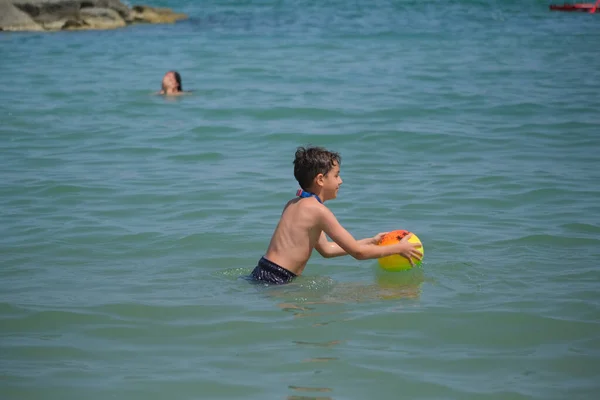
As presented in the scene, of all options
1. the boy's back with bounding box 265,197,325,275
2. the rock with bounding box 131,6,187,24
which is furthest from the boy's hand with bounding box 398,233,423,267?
the rock with bounding box 131,6,187,24

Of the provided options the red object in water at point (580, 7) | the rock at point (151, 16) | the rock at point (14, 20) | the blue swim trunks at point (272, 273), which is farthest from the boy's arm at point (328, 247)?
the rock at point (151, 16)

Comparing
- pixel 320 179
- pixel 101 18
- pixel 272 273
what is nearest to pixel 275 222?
pixel 272 273

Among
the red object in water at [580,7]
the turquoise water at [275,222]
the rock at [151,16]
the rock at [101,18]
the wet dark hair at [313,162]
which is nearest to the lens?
the turquoise water at [275,222]

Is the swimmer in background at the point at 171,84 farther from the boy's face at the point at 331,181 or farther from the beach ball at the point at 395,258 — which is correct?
the boy's face at the point at 331,181

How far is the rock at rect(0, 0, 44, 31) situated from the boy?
25176mm

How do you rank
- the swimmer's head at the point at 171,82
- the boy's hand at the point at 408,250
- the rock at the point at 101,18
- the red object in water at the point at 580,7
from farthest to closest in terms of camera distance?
the red object in water at the point at 580,7 < the rock at the point at 101,18 < the swimmer's head at the point at 171,82 < the boy's hand at the point at 408,250

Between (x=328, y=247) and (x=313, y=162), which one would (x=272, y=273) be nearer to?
(x=328, y=247)

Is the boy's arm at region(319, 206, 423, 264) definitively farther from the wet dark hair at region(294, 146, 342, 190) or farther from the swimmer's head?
the swimmer's head

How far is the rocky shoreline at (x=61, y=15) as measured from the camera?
95.1 ft

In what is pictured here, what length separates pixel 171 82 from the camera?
15.5 meters

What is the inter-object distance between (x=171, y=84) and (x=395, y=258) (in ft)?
33.0

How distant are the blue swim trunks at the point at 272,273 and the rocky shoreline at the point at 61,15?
82.1 ft

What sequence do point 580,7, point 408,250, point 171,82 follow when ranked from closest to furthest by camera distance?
point 408,250 → point 171,82 → point 580,7

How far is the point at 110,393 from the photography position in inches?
172
